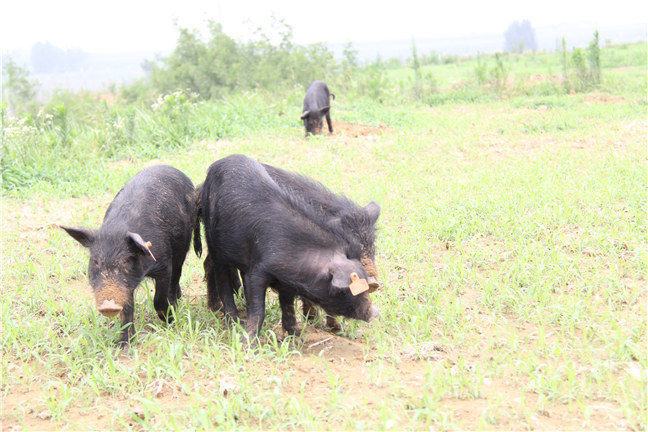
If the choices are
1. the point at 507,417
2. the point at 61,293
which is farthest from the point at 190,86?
the point at 507,417

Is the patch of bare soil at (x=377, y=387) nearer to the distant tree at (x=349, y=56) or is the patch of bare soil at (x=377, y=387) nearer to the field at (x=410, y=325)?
the field at (x=410, y=325)

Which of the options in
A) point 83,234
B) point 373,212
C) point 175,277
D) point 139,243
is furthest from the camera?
point 175,277

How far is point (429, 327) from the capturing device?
12.6 feet

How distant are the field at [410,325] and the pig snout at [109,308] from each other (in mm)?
342

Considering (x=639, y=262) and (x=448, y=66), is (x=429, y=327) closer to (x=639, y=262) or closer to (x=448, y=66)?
(x=639, y=262)

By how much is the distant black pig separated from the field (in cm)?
33

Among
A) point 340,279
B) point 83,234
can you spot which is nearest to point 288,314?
point 340,279

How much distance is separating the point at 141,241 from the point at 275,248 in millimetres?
826

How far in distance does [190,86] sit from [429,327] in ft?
55.4

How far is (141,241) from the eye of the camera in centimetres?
350

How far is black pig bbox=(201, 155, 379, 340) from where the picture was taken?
355cm

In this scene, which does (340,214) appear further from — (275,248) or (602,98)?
(602,98)

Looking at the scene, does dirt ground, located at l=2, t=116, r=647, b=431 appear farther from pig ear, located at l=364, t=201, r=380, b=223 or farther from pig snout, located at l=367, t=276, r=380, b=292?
pig ear, located at l=364, t=201, r=380, b=223

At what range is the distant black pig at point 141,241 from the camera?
3.54 metres
